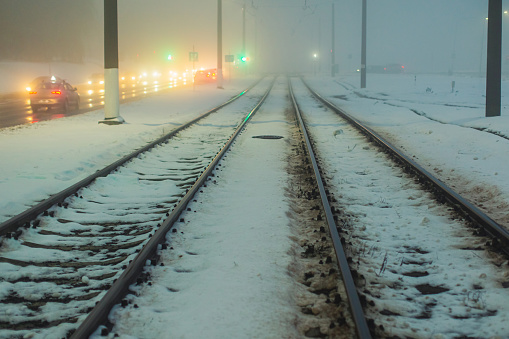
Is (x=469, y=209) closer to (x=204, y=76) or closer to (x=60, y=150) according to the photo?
(x=60, y=150)

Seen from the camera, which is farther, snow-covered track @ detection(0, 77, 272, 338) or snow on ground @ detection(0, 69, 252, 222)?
snow on ground @ detection(0, 69, 252, 222)

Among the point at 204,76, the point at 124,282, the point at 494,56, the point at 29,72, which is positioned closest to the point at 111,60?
the point at 494,56

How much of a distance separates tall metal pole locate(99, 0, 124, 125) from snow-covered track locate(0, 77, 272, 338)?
739cm

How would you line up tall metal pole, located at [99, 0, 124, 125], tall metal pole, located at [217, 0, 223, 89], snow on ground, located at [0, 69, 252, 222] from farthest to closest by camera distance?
tall metal pole, located at [217, 0, 223, 89]
tall metal pole, located at [99, 0, 124, 125]
snow on ground, located at [0, 69, 252, 222]

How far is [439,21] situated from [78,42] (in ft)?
471

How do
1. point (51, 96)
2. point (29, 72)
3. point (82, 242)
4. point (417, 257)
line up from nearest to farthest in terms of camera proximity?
point (417, 257) → point (82, 242) → point (51, 96) → point (29, 72)

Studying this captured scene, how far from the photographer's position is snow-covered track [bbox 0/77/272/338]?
161 inches

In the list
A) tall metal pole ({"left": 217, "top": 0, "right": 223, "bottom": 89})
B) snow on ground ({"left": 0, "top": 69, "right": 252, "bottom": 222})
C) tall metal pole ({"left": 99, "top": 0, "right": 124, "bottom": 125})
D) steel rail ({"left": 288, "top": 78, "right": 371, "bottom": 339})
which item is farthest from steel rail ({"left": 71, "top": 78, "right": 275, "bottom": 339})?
tall metal pole ({"left": 217, "top": 0, "right": 223, "bottom": 89})

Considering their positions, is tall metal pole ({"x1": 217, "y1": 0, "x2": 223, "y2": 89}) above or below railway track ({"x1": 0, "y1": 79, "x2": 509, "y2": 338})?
above

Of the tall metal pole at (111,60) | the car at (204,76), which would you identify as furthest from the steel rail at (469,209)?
the car at (204,76)

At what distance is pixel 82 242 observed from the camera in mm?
5707

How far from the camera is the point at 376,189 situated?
322 inches

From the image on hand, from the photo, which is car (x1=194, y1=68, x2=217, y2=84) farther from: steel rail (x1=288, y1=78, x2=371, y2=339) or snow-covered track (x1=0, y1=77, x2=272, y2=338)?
steel rail (x1=288, y1=78, x2=371, y2=339)

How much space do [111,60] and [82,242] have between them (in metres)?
11.8
